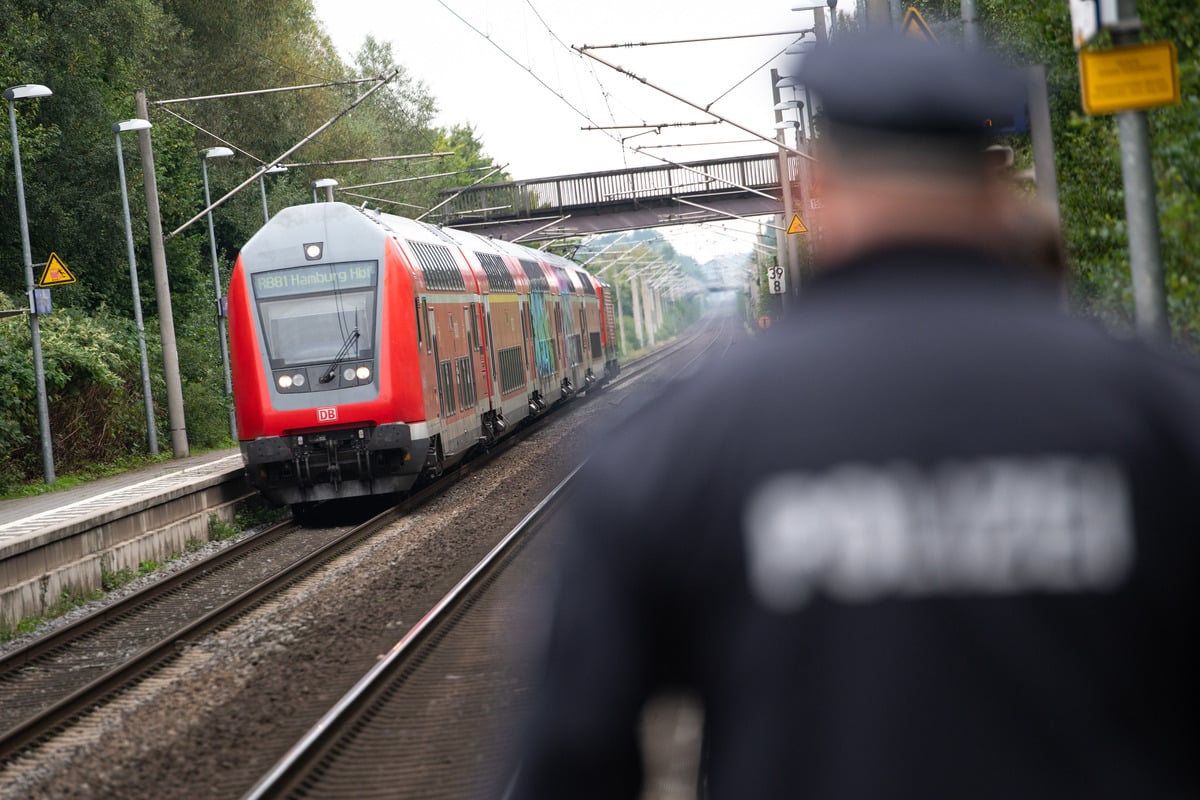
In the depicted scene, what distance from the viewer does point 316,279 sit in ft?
55.1

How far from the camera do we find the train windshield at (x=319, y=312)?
1666 centimetres

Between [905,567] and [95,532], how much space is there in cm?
1407

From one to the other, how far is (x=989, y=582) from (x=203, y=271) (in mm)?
43242

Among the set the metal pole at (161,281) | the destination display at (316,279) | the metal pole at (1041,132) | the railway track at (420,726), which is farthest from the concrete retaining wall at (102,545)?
the metal pole at (1041,132)

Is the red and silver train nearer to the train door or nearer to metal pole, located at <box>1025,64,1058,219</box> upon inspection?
the train door

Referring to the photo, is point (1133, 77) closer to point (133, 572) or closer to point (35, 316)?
point (133, 572)

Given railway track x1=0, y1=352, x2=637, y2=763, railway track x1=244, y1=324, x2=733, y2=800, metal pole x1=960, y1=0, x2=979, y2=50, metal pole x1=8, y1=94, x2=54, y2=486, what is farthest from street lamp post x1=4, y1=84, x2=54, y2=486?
metal pole x1=960, y1=0, x2=979, y2=50

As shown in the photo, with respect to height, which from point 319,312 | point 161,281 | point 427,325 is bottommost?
point 427,325

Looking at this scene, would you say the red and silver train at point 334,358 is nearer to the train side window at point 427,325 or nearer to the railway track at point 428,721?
the train side window at point 427,325

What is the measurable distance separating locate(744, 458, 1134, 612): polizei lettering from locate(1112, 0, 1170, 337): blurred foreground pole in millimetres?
4951

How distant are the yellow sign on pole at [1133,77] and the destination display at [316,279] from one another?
37.7ft

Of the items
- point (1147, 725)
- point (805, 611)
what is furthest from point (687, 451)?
point (1147, 725)

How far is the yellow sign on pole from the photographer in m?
6.29

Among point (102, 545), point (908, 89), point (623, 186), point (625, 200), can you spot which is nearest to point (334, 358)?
point (102, 545)
